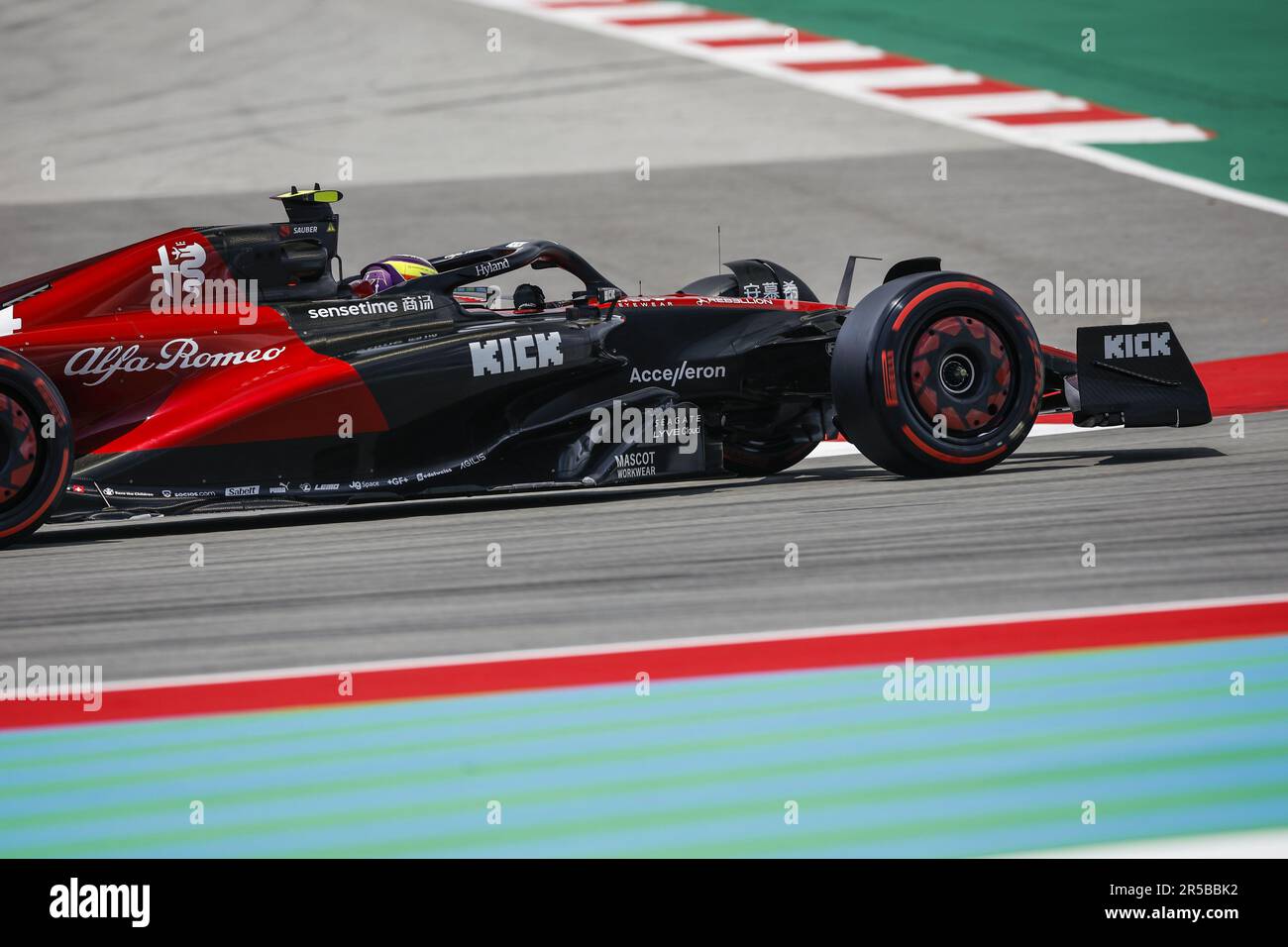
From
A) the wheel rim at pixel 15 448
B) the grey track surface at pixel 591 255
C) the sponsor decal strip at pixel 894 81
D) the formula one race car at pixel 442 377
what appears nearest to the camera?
the grey track surface at pixel 591 255

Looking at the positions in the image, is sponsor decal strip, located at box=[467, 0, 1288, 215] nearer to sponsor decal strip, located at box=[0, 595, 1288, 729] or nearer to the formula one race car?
the formula one race car

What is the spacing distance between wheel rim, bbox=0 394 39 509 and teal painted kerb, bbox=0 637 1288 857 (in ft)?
8.69

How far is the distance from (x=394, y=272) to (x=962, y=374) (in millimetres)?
2548

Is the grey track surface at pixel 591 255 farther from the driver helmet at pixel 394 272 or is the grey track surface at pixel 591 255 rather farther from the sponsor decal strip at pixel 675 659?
the driver helmet at pixel 394 272

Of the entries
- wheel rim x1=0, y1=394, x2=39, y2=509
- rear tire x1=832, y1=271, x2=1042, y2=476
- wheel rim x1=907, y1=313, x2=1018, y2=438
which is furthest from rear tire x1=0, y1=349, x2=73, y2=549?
wheel rim x1=907, y1=313, x2=1018, y2=438

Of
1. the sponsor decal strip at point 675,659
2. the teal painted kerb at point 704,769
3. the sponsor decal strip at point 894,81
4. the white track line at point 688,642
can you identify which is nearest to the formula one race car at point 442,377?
the white track line at point 688,642

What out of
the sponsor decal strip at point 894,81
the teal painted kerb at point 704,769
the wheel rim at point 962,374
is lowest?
the teal painted kerb at point 704,769

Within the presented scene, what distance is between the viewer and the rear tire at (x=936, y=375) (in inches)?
284

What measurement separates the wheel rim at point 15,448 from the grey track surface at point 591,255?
31 centimetres

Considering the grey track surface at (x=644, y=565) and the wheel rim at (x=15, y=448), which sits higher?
the wheel rim at (x=15, y=448)

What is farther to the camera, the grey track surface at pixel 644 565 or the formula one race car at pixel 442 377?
the formula one race car at pixel 442 377

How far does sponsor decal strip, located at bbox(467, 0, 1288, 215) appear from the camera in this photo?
1797 centimetres

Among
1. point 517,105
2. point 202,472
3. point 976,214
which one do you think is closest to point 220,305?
point 202,472

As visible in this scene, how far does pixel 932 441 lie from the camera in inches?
291
